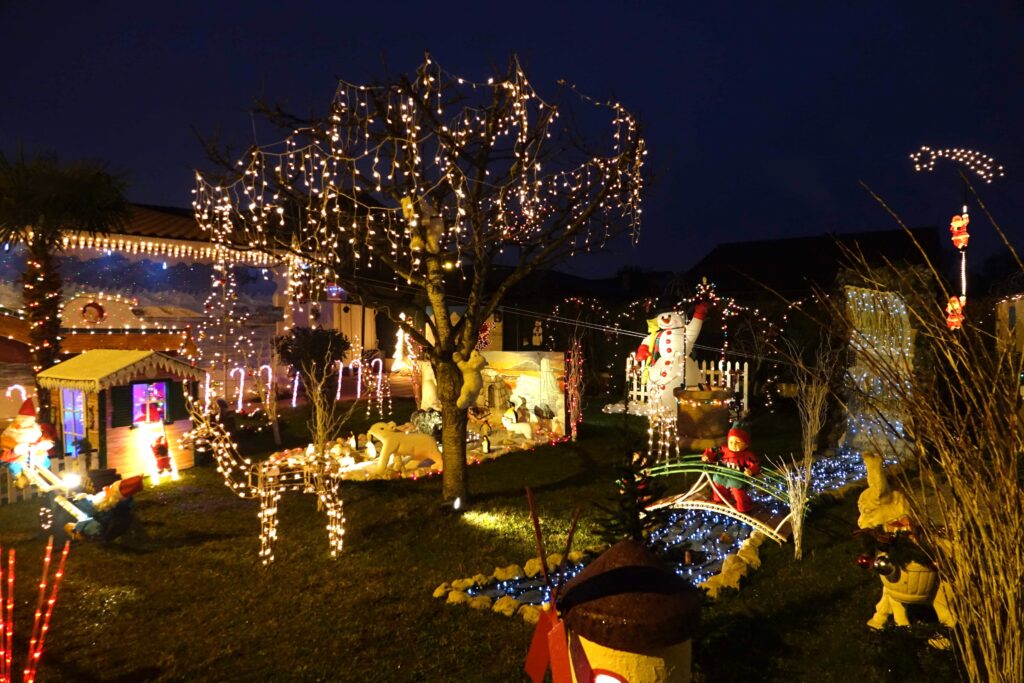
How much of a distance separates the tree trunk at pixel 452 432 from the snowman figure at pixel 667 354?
16.7 feet

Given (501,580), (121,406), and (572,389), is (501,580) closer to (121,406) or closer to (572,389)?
(121,406)

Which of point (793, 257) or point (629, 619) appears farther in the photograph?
point (793, 257)

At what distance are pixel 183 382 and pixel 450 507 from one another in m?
5.56

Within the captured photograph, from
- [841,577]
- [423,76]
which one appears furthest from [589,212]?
[841,577]

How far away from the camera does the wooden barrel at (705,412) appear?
472 inches

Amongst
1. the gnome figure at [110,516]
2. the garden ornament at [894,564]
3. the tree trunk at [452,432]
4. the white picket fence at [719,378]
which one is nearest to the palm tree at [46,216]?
the gnome figure at [110,516]

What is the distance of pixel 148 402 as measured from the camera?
36.3 feet

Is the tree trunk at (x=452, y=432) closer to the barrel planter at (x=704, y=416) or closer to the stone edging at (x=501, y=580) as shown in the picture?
the stone edging at (x=501, y=580)

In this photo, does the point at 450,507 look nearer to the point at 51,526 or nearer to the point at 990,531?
the point at 51,526

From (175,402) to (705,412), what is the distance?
8.91m

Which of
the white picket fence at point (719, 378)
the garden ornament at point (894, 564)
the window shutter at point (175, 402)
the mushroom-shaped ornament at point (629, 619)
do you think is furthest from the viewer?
the white picket fence at point (719, 378)

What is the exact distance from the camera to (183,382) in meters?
11.5

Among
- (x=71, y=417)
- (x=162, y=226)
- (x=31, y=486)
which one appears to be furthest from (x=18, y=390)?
(x=162, y=226)

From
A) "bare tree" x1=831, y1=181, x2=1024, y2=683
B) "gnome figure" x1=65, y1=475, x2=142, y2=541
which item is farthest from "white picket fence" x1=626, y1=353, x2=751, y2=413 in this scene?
"bare tree" x1=831, y1=181, x2=1024, y2=683
